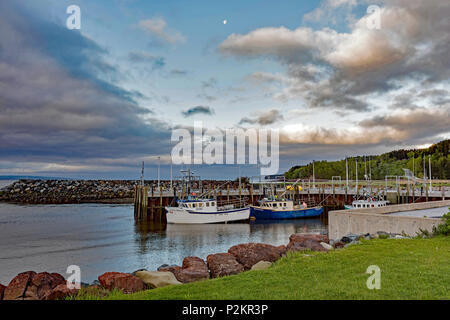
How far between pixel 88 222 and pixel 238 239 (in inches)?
950

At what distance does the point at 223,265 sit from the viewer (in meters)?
12.0

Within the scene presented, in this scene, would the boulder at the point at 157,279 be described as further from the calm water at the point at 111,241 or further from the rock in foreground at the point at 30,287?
the calm water at the point at 111,241

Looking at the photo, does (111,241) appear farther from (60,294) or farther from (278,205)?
(278,205)

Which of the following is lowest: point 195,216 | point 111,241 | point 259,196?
point 111,241

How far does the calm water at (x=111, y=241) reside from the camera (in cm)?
2378

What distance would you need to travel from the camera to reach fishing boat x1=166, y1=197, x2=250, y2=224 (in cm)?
4688

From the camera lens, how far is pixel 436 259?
9.50 meters

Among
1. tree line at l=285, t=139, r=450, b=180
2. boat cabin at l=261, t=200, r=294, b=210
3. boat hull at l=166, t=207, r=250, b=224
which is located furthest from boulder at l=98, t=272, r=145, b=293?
tree line at l=285, t=139, r=450, b=180

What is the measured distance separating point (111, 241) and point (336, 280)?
29.8 metres

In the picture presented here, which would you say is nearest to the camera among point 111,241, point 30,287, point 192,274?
point 30,287

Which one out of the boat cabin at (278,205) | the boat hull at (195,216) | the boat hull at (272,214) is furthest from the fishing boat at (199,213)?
the boat cabin at (278,205)

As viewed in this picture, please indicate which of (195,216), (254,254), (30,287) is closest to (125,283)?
(30,287)

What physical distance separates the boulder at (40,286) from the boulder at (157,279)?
2900 mm
